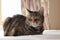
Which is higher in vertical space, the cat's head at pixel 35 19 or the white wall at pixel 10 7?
the white wall at pixel 10 7

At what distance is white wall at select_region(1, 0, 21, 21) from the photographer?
137 cm

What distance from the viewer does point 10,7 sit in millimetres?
1401

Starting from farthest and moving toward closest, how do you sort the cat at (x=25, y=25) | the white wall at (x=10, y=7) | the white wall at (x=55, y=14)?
the white wall at (x=10, y=7)
the white wall at (x=55, y=14)
the cat at (x=25, y=25)

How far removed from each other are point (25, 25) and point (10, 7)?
2.16 feet

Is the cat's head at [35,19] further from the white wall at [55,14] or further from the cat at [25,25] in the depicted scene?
the white wall at [55,14]

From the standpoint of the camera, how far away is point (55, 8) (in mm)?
1133

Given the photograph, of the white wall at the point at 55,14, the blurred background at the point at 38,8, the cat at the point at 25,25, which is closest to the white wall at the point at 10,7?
the blurred background at the point at 38,8

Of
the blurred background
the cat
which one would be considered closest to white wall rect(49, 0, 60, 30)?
the blurred background

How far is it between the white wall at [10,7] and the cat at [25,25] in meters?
0.53

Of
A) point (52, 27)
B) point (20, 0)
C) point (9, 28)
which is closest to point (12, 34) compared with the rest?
point (9, 28)

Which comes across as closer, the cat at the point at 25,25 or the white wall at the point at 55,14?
the cat at the point at 25,25

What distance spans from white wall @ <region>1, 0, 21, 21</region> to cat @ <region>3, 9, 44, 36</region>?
0.53 m

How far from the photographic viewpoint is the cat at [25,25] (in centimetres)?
77

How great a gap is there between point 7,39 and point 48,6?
2.09 feet
